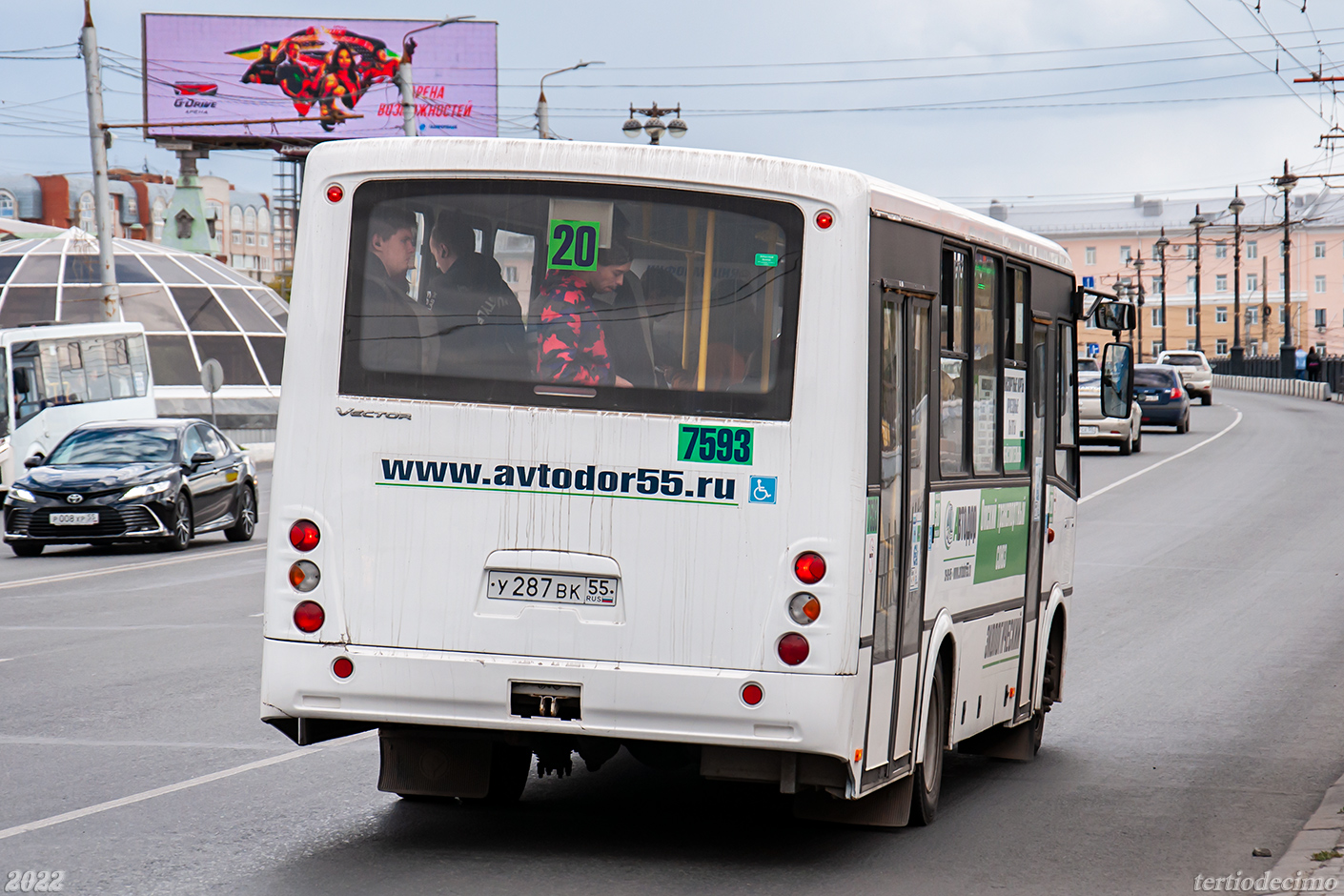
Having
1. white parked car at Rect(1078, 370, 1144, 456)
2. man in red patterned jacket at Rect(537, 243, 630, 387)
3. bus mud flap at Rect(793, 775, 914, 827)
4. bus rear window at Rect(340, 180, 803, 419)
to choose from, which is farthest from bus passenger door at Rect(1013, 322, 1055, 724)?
white parked car at Rect(1078, 370, 1144, 456)

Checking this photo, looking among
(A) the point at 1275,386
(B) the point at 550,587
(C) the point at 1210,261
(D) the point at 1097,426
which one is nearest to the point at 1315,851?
(B) the point at 550,587

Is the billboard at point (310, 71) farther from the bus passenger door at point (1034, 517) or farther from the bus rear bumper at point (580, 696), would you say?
the bus rear bumper at point (580, 696)

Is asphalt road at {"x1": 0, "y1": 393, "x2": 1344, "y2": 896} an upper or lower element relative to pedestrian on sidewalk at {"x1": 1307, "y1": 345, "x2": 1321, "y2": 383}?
lower

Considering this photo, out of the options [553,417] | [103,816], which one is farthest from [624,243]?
[103,816]

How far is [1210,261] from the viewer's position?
16150cm

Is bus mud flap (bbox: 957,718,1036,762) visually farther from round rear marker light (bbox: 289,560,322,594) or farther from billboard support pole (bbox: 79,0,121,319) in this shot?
billboard support pole (bbox: 79,0,121,319)

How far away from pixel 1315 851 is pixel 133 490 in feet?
54.0

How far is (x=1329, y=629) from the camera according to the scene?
14664mm

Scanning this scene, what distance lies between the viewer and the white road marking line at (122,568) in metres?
18.1

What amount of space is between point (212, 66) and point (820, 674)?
226ft

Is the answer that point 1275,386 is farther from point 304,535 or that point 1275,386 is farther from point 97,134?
point 304,535

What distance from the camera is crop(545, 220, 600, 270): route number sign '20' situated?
20.9ft

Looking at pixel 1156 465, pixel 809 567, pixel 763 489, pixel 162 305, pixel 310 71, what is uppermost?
pixel 310 71

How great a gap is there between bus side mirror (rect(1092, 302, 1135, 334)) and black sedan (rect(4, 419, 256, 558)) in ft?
46.0
